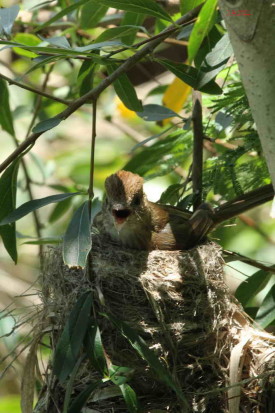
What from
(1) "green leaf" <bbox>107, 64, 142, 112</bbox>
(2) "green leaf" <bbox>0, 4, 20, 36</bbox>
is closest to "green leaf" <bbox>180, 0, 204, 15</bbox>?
(1) "green leaf" <bbox>107, 64, 142, 112</bbox>

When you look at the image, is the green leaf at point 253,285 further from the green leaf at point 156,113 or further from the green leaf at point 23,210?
the green leaf at point 23,210

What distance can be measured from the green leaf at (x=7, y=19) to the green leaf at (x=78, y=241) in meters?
0.87

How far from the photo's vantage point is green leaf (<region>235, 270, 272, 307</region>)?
4.10 meters

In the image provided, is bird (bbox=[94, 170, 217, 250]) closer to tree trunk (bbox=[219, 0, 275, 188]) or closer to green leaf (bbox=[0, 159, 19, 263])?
green leaf (bbox=[0, 159, 19, 263])

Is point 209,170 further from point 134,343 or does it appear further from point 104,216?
point 134,343

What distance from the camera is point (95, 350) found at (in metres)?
3.08

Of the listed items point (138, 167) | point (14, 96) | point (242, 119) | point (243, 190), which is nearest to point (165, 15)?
point (242, 119)

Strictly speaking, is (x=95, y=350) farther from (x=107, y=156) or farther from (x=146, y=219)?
(x=107, y=156)

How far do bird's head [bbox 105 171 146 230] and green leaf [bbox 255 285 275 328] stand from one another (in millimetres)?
855

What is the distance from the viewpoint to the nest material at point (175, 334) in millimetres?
3469

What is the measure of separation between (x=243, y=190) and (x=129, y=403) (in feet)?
4.93

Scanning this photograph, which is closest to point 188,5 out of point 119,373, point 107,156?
point 119,373

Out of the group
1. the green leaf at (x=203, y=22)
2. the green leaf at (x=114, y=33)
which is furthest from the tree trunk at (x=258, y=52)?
the green leaf at (x=114, y=33)

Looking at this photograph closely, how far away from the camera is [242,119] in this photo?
12.6 feet
